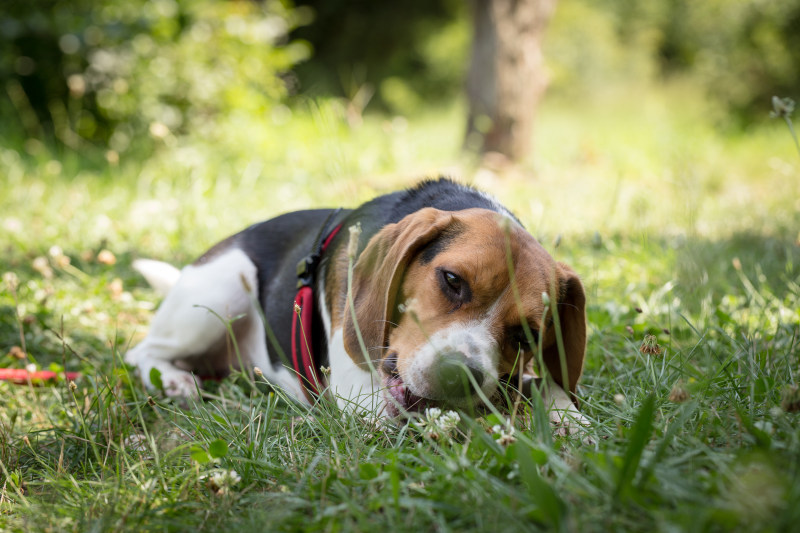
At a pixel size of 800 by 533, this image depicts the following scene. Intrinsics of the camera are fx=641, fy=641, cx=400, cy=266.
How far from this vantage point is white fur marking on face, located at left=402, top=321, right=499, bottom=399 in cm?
225

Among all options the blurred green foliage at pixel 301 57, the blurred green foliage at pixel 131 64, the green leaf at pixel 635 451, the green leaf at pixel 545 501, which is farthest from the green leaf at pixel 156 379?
the blurred green foliage at pixel 131 64

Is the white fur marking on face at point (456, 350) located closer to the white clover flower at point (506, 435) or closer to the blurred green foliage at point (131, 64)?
the white clover flower at point (506, 435)

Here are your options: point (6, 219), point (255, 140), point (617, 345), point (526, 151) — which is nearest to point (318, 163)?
point (255, 140)

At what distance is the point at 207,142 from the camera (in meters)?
8.62

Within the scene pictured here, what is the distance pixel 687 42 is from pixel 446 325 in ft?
80.7

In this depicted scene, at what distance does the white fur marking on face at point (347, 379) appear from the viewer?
2531 millimetres

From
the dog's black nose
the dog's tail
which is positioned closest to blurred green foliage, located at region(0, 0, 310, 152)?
the dog's tail

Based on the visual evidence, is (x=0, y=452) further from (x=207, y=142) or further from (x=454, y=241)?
(x=207, y=142)

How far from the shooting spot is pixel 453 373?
2189 millimetres

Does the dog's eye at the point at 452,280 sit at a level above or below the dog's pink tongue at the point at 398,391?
above

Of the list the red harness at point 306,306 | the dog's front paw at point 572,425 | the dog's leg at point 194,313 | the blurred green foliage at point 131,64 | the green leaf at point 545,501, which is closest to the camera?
the green leaf at point 545,501

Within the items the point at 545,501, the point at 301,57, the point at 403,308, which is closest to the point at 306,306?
the point at 403,308

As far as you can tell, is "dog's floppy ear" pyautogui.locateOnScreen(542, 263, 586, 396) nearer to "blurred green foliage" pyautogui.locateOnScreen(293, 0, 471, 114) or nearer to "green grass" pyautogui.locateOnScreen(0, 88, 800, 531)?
"green grass" pyautogui.locateOnScreen(0, 88, 800, 531)

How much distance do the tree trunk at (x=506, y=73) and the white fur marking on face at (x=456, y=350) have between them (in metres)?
6.93
